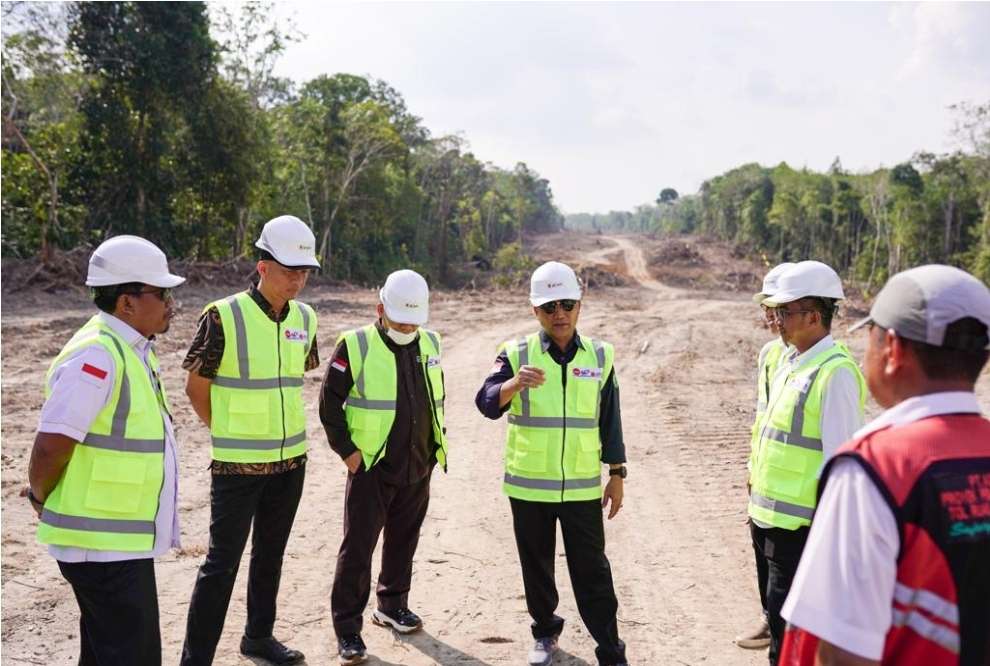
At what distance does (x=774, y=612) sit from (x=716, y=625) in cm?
118

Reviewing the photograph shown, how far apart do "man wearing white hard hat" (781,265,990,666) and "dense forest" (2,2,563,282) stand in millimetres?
18544

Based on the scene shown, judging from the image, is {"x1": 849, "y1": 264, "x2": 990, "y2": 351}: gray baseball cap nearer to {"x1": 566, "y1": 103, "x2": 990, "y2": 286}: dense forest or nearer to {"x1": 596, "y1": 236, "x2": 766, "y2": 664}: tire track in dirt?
{"x1": 596, "y1": 236, "x2": 766, "y2": 664}: tire track in dirt

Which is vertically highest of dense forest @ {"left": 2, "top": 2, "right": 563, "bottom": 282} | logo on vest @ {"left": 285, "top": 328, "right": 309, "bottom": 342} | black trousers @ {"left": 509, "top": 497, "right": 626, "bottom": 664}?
dense forest @ {"left": 2, "top": 2, "right": 563, "bottom": 282}

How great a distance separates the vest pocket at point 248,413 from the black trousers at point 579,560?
1.32 m

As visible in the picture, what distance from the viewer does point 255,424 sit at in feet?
12.3

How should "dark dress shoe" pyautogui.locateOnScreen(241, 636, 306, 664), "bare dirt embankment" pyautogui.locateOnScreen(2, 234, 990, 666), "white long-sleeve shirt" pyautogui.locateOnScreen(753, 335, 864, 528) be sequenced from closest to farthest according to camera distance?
"white long-sleeve shirt" pyautogui.locateOnScreen(753, 335, 864, 528) → "dark dress shoe" pyautogui.locateOnScreen(241, 636, 306, 664) → "bare dirt embankment" pyautogui.locateOnScreen(2, 234, 990, 666)

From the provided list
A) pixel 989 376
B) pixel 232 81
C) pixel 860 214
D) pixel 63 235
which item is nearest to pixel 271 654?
pixel 989 376

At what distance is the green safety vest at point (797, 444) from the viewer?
3.37m

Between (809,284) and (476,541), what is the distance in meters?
3.31

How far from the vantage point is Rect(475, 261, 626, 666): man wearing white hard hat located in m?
3.87

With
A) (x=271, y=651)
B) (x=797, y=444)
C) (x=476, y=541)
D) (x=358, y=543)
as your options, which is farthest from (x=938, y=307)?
(x=476, y=541)

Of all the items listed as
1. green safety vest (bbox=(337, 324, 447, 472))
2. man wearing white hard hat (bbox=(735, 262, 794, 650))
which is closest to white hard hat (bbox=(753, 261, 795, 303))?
man wearing white hard hat (bbox=(735, 262, 794, 650))

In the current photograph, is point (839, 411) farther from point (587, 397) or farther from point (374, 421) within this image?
point (374, 421)

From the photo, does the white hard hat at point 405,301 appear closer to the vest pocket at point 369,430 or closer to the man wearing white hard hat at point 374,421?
the man wearing white hard hat at point 374,421
